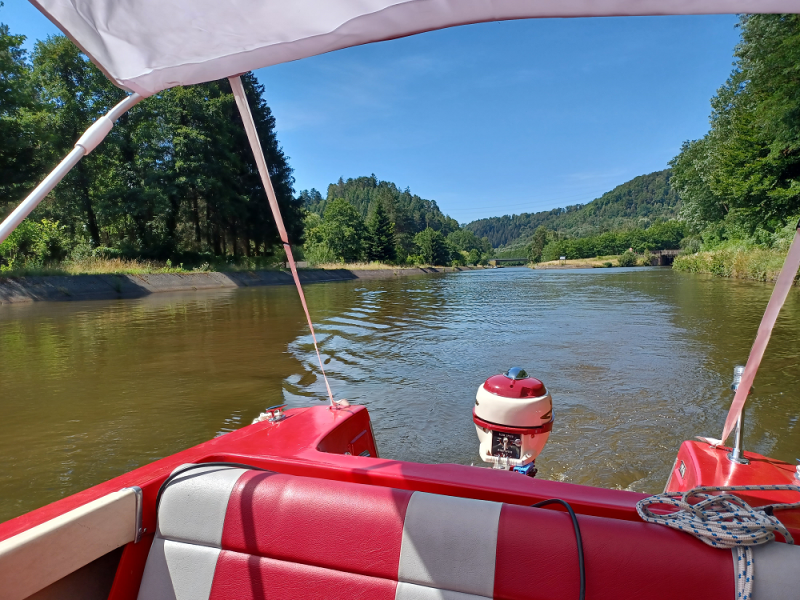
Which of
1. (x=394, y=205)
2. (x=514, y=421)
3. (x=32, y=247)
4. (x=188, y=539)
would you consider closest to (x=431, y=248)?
(x=394, y=205)

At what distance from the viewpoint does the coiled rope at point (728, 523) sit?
40.9 inches

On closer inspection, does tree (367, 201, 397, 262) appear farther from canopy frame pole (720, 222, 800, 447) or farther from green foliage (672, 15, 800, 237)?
canopy frame pole (720, 222, 800, 447)

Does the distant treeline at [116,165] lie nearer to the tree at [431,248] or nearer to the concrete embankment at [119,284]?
the concrete embankment at [119,284]

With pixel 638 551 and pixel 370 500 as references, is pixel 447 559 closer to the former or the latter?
pixel 370 500

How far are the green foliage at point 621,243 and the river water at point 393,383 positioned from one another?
112 meters

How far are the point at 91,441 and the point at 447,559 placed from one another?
4.00 metres

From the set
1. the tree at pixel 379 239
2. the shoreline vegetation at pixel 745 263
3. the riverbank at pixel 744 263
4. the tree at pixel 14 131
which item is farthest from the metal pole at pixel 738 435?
the tree at pixel 379 239

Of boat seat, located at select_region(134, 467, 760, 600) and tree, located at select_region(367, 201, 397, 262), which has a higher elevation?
tree, located at select_region(367, 201, 397, 262)

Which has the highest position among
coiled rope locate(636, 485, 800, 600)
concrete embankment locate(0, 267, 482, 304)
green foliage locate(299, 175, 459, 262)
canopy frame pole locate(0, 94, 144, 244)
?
green foliage locate(299, 175, 459, 262)

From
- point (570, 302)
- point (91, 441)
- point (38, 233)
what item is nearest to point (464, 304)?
point (570, 302)

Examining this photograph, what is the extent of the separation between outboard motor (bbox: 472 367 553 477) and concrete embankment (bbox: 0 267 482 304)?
18.1 meters

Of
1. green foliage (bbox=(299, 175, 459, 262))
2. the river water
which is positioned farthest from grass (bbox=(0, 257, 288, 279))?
green foliage (bbox=(299, 175, 459, 262))

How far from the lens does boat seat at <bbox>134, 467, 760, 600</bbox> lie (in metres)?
1.07

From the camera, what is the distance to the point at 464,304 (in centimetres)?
1591
